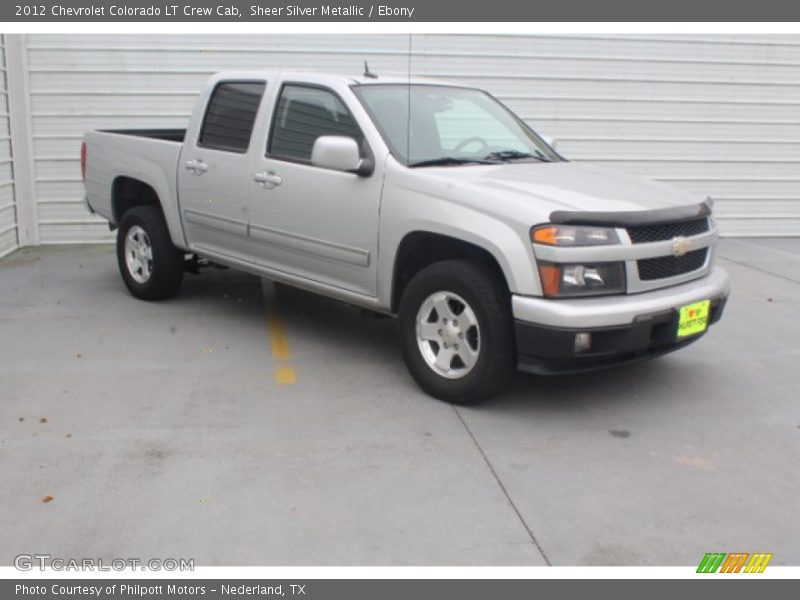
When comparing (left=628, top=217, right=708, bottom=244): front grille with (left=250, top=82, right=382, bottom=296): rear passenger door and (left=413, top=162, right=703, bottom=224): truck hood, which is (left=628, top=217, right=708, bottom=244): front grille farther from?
(left=250, top=82, right=382, bottom=296): rear passenger door

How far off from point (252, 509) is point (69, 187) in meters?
7.44

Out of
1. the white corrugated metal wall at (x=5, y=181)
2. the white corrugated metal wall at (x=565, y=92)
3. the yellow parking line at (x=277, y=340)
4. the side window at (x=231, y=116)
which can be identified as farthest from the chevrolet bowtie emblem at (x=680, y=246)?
the white corrugated metal wall at (x=5, y=181)

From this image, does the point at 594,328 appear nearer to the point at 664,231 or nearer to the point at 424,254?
the point at 664,231

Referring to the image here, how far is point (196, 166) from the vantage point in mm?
6238

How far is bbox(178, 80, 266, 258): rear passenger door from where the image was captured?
5938mm

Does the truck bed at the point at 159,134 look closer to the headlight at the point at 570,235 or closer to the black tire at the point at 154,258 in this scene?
the black tire at the point at 154,258

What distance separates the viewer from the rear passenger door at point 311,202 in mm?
5129

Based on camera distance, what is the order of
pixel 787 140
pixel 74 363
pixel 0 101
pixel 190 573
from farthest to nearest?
pixel 787 140, pixel 0 101, pixel 74 363, pixel 190 573

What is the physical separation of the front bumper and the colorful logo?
1304mm

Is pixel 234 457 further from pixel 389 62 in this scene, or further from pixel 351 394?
pixel 389 62

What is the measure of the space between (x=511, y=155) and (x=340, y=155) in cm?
123

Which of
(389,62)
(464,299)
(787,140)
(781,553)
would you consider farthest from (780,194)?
(781,553)

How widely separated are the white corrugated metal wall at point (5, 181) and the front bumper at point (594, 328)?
23.0 feet

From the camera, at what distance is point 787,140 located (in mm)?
A: 10898
